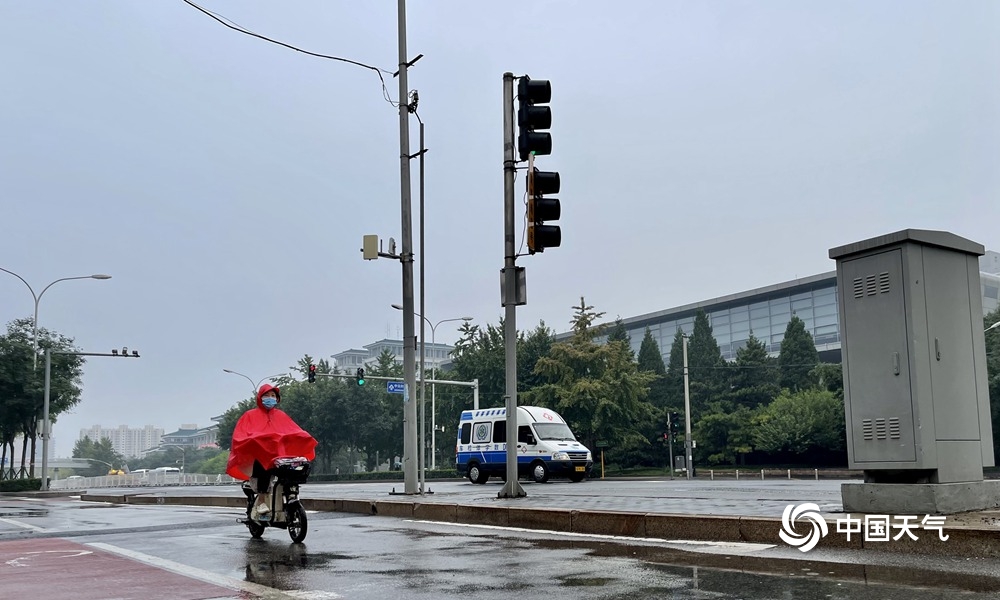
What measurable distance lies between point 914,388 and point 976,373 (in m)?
1.18

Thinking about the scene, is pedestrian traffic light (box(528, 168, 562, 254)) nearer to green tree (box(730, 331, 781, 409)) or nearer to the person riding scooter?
the person riding scooter

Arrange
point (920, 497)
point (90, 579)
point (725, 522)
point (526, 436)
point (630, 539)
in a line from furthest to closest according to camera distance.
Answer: point (526, 436), point (630, 539), point (725, 522), point (920, 497), point (90, 579)

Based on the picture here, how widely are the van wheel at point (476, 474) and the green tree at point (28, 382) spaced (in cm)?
2451

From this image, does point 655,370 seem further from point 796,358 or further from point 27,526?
point 27,526

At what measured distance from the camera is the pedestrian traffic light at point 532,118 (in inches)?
521

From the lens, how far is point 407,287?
60.8ft

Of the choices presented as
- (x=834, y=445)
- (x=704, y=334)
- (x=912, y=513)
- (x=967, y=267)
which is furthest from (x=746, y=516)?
(x=704, y=334)

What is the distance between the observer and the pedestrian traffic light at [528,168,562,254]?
507 inches

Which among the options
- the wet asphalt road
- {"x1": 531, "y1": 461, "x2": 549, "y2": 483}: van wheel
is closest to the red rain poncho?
the wet asphalt road

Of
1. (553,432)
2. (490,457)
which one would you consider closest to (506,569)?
(553,432)

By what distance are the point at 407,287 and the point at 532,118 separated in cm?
621

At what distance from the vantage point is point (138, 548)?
9258 mm

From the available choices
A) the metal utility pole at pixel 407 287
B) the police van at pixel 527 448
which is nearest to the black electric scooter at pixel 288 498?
the metal utility pole at pixel 407 287

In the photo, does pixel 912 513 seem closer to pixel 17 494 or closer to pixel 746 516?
pixel 746 516
